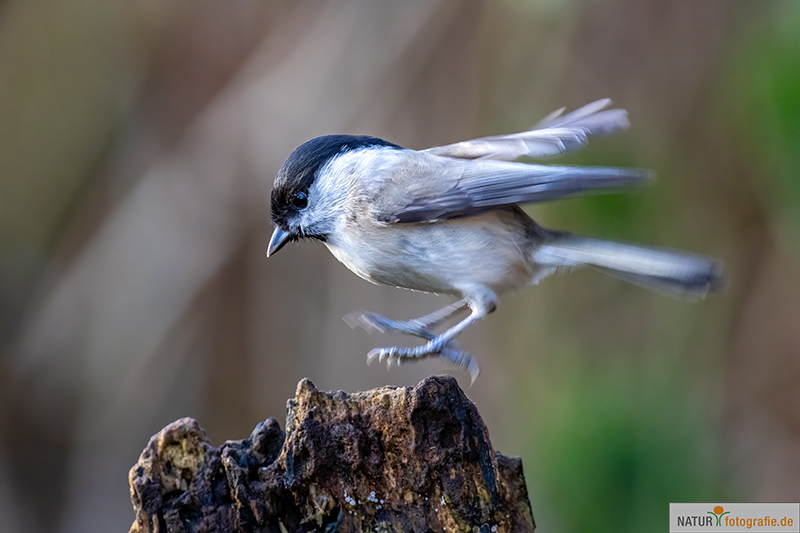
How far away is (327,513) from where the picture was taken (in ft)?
5.95

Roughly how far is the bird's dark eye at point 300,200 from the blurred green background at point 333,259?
2.00 m

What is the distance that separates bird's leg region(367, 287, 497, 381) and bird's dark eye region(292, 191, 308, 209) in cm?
62

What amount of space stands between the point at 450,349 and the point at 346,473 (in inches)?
27.6

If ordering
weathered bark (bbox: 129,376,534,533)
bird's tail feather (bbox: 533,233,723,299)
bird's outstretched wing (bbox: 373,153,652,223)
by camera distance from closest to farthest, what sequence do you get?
weathered bark (bbox: 129,376,534,533), bird's tail feather (bbox: 533,233,723,299), bird's outstretched wing (bbox: 373,153,652,223)

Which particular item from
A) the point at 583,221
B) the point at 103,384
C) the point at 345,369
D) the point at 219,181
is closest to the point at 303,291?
the point at 345,369

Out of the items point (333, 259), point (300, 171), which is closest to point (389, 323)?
point (300, 171)

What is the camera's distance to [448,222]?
7.91 ft

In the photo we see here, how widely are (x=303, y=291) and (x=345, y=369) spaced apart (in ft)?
2.31

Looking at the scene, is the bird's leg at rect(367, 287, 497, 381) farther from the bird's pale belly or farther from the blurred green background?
the blurred green background

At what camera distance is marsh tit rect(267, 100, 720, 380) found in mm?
2260

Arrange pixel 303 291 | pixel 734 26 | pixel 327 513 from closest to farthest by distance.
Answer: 1. pixel 327 513
2. pixel 734 26
3. pixel 303 291

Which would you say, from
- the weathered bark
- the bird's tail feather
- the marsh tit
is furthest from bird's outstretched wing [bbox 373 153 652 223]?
the weathered bark

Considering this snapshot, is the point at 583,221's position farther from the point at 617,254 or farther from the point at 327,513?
the point at 327,513

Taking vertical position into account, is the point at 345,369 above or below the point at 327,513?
above
